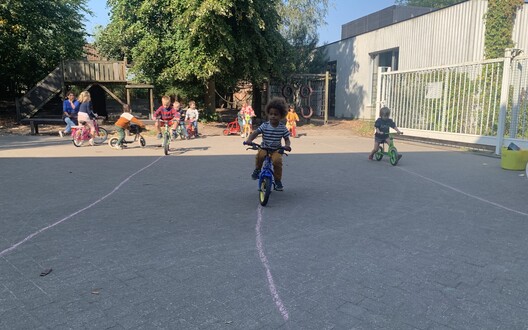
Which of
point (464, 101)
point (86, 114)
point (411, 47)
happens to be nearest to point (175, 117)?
point (86, 114)

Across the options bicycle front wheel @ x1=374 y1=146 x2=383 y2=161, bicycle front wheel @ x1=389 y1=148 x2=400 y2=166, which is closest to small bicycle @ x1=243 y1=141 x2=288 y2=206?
bicycle front wheel @ x1=389 y1=148 x2=400 y2=166

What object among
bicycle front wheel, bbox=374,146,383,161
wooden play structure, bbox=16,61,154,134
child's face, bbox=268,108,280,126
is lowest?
bicycle front wheel, bbox=374,146,383,161

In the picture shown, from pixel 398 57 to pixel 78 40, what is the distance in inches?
782

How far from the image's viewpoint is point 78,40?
1064 inches

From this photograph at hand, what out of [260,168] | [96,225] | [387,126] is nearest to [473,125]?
[387,126]

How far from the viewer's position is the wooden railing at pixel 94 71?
21.8 meters

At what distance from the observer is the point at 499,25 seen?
57.7ft

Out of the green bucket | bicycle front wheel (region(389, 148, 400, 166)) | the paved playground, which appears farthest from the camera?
bicycle front wheel (region(389, 148, 400, 166))

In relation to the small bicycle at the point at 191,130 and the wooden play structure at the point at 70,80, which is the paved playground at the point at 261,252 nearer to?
the small bicycle at the point at 191,130

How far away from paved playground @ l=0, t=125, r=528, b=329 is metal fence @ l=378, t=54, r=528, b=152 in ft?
12.8

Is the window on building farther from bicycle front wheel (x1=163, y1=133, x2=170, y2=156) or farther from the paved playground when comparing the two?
the paved playground

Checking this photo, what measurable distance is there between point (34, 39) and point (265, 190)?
2215cm

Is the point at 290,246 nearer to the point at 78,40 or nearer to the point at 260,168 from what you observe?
the point at 260,168

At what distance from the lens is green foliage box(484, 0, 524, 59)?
1734 centimetres
